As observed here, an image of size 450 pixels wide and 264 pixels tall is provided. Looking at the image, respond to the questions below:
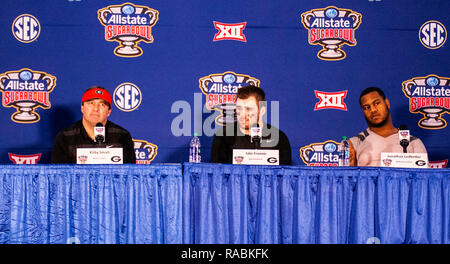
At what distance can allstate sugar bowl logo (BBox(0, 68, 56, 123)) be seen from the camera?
12.6ft

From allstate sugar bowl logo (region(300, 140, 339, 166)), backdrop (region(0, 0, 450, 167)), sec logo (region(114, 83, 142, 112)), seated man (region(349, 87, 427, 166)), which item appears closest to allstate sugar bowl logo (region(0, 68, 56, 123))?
backdrop (region(0, 0, 450, 167))

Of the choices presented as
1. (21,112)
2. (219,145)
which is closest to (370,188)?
(219,145)

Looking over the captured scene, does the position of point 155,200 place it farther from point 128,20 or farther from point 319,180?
point 128,20

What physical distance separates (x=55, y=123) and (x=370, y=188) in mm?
2916

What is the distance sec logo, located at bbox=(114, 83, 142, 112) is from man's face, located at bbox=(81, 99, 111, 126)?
62cm

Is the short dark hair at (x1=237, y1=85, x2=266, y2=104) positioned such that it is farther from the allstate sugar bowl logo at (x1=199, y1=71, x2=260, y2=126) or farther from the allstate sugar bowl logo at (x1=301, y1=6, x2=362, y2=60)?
the allstate sugar bowl logo at (x1=301, y1=6, x2=362, y2=60)

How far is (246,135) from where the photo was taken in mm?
3287

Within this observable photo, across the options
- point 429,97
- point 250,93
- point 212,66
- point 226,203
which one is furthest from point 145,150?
point 429,97

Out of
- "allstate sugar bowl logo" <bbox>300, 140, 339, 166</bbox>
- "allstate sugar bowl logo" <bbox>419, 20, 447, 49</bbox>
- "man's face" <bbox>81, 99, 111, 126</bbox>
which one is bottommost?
"allstate sugar bowl logo" <bbox>300, 140, 339, 166</bbox>

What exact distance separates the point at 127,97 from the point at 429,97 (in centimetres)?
289

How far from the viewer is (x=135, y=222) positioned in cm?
211

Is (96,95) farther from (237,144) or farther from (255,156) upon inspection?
(255,156)

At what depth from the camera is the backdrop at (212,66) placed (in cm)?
385

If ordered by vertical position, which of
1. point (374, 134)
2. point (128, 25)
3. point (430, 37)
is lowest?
point (374, 134)
